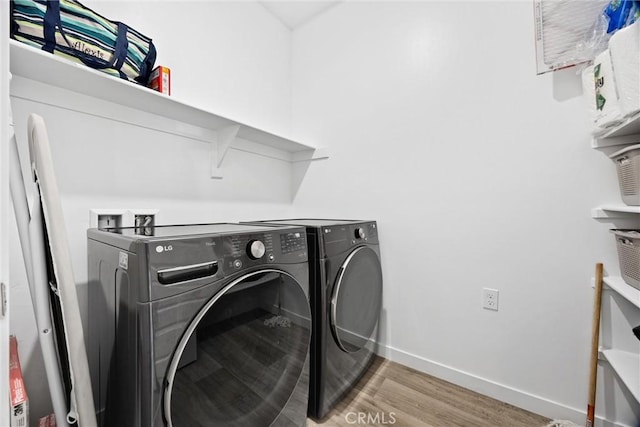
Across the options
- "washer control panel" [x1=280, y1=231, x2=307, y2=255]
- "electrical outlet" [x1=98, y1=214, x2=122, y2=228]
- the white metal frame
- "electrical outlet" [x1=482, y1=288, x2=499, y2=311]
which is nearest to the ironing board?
the white metal frame

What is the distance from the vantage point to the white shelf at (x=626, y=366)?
3.14 ft

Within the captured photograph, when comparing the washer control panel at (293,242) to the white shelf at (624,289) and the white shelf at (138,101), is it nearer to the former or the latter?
the white shelf at (138,101)

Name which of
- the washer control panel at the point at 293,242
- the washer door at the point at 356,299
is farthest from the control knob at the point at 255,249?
the washer door at the point at 356,299

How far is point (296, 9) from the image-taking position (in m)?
2.11

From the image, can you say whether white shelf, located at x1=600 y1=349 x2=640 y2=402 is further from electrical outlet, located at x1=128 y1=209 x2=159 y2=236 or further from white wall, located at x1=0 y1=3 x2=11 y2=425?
electrical outlet, located at x1=128 y1=209 x2=159 y2=236

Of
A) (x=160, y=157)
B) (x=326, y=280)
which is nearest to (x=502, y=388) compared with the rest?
(x=326, y=280)

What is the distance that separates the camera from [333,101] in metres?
2.05

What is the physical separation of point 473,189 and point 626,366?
3.10ft

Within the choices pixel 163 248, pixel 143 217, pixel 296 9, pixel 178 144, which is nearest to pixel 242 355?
pixel 163 248

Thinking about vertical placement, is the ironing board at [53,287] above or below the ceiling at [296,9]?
below

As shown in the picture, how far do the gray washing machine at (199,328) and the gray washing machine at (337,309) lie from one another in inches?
5.3

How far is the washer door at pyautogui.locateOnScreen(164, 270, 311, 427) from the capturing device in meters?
0.76

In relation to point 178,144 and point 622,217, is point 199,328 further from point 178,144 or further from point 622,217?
point 622,217

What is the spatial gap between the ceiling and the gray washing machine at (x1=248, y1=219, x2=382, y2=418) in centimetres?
177
